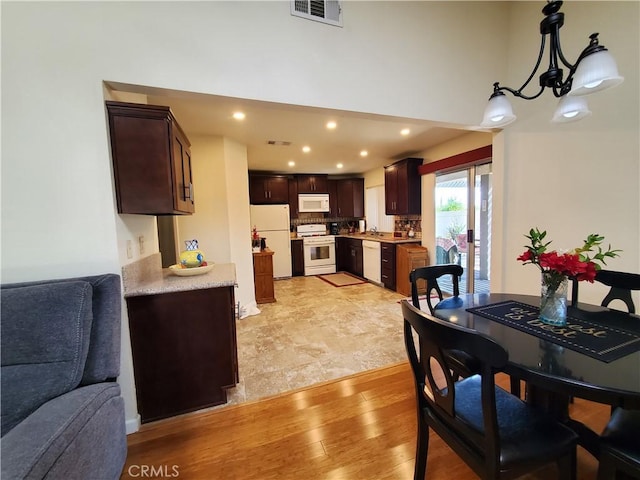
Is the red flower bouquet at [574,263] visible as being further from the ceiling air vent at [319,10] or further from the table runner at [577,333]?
the ceiling air vent at [319,10]

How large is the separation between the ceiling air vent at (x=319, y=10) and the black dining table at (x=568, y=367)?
2.17 m

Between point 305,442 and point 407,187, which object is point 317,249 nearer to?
point 407,187

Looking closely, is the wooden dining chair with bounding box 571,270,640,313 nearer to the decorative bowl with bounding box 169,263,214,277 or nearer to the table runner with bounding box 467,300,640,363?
the table runner with bounding box 467,300,640,363

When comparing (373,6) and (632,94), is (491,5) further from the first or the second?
(632,94)

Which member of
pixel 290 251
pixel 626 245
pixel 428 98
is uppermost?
pixel 428 98

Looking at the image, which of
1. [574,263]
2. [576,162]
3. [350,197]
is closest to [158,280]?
[574,263]

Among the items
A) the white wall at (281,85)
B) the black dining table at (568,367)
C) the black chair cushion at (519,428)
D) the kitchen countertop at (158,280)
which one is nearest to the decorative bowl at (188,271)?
the kitchen countertop at (158,280)

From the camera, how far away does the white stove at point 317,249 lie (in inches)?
233

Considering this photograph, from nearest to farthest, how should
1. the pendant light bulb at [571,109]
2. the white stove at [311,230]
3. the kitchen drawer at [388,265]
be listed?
the pendant light bulb at [571,109]
the kitchen drawer at [388,265]
the white stove at [311,230]

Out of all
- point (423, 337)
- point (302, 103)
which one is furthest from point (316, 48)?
point (423, 337)

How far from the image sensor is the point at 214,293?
68.7 inches

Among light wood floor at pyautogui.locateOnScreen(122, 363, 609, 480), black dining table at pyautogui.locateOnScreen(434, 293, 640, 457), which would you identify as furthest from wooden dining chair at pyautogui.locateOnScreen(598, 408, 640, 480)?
light wood floor at pyautogui.locateOnScreen(122, 363, 609, 480)

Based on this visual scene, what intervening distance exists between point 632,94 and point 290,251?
4888 mm

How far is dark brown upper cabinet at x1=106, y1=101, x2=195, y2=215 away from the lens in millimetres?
1505
